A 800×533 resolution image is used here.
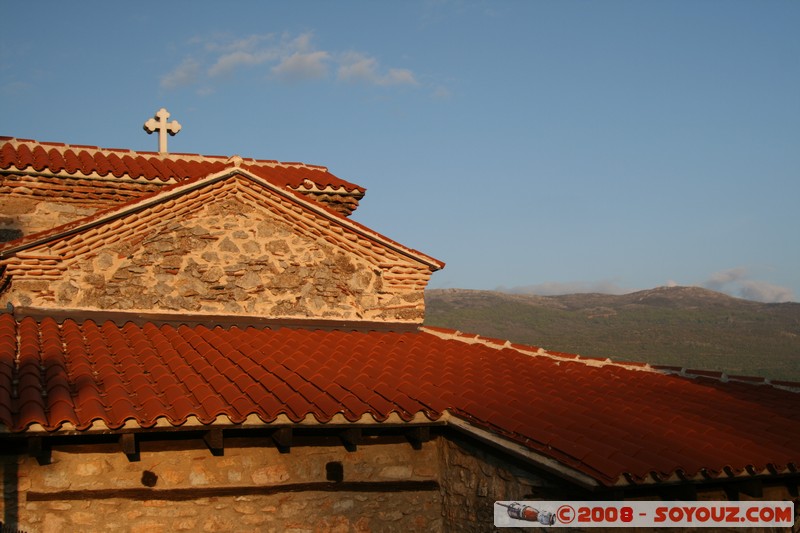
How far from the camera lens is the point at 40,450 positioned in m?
6.84

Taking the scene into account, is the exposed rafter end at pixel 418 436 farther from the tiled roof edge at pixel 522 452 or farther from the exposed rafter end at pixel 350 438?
the exposed rafter end at pixel 350 438

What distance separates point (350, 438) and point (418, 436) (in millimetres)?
697

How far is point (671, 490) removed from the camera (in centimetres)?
730

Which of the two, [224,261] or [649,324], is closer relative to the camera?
[224,261]

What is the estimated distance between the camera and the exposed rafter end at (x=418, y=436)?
8031 millimetres

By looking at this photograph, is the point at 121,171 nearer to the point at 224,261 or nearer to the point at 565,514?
the point at 224,261

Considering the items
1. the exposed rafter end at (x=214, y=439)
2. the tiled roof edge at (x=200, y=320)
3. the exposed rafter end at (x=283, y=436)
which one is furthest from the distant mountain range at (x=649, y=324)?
the exposed rafter end at (x=214, y=439)

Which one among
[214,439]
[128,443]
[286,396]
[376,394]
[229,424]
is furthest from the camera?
[376,394]

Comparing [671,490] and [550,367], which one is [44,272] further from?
[671,490]

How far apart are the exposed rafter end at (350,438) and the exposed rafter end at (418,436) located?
0.56 meters

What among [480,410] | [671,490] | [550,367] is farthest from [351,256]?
[671,490]

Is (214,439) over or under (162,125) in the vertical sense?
under

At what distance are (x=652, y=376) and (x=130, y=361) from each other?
6.47 metres

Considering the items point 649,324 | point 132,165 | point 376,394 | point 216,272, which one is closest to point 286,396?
point 376,394
